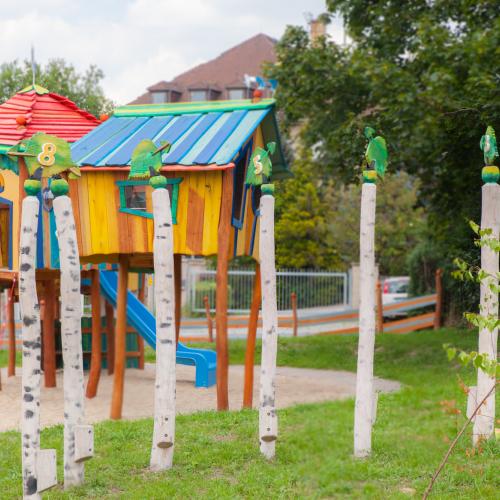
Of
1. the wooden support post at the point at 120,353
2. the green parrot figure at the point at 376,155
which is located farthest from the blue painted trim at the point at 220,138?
the green parrot figure at the point at 376,155

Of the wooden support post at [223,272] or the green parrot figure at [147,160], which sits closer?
the green parrot figure at [147,160]

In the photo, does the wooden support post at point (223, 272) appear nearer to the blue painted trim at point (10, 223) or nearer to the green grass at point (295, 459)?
the green grass at point (295, 459)

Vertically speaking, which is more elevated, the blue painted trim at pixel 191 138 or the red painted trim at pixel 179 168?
the blue painted trim at pixel 191 138

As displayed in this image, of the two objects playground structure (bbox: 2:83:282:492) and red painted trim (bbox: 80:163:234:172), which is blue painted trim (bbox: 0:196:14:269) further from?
red painted trim (bbox: 80:163:234:172)

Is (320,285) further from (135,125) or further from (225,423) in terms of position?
(225,423)

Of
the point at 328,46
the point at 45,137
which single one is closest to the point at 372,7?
the point at 328,46

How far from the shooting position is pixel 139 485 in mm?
6773

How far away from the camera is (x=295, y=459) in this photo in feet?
24.2

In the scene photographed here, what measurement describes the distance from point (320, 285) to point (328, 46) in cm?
1205

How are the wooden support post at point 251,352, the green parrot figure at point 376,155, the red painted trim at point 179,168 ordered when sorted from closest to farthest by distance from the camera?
the green parrot figure at point 376,155 < the red painted trim at point 179,168 < the wooden support post at point 251,352

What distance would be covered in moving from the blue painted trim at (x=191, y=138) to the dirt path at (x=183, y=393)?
3456 mm

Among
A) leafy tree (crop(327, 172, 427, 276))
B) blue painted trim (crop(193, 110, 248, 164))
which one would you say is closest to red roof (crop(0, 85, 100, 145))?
blue painted trim (crop(193, 110, 248, 164))

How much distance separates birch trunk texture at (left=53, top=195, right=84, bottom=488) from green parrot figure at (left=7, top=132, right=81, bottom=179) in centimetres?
26

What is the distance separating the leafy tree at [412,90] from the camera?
13.4 metres
